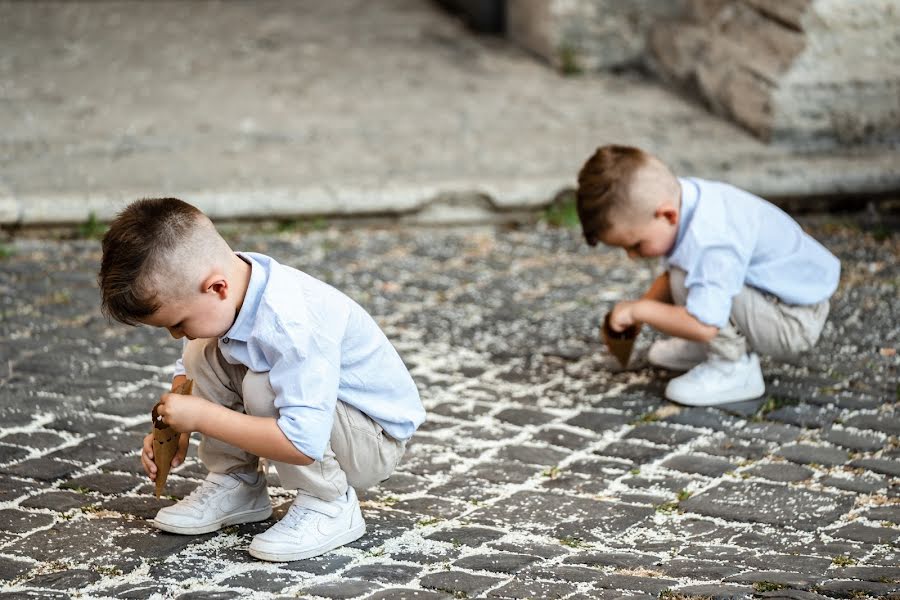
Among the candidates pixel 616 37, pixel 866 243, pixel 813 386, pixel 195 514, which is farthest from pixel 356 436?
pixel 616 37

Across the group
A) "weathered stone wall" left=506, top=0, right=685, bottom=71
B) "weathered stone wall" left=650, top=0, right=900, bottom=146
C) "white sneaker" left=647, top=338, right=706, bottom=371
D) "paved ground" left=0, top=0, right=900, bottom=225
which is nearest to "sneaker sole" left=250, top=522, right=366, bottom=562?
"white sneaker" left=647, top=338, right=706, bottom=371

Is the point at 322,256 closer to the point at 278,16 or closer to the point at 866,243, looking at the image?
the point at 866,243

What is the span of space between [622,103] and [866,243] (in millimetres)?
1844

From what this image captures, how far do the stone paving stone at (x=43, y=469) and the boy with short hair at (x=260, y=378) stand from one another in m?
0.48

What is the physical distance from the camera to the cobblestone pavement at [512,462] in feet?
8.75

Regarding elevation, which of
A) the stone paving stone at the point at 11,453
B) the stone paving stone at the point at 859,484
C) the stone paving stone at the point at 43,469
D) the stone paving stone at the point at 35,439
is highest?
the stone paving stone at the point at 859,484

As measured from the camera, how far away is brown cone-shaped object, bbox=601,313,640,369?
383 centimetres

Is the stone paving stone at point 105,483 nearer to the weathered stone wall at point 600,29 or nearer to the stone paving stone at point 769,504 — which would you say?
the stone paving stone at point 769,504

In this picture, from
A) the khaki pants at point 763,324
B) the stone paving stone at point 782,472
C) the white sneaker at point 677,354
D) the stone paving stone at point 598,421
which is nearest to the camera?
the stone paving stone at point 782,472

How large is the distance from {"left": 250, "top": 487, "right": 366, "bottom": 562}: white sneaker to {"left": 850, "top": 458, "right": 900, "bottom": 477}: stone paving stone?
1.37 m

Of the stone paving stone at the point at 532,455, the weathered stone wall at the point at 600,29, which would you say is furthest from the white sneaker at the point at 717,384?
the weathered stone wall at the point at 600,29

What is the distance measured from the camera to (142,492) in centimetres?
311

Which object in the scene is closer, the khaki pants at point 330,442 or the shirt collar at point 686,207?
the khaki pants at point 330,442

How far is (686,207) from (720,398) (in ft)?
1.95
